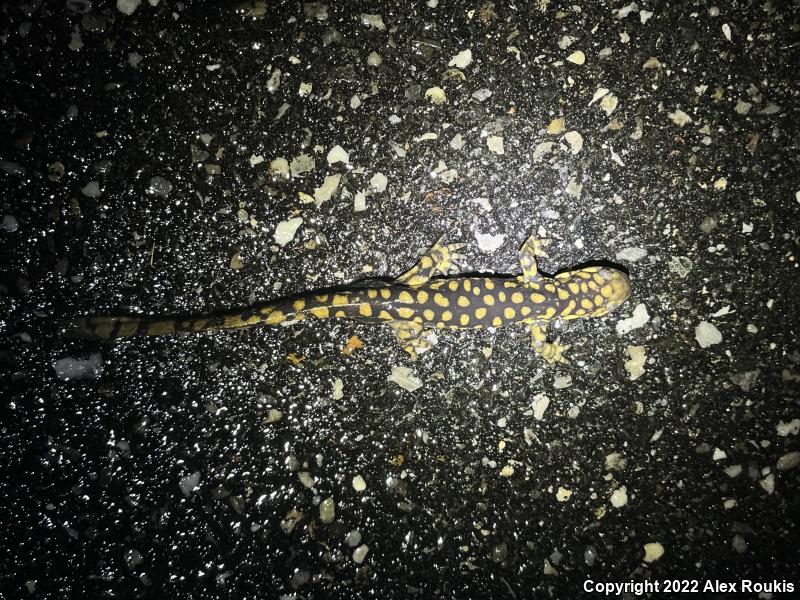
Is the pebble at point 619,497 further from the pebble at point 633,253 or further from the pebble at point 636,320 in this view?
the pebble at point 633,253

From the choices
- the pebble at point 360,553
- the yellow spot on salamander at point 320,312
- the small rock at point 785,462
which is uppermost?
the yellow spot on salamander at point 320,312

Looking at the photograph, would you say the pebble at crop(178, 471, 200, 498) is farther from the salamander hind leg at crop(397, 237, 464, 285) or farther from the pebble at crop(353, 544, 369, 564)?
the salamander hind leg at crop(397, 237, 464, 285)

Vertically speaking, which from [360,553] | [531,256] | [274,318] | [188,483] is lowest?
[360,553]

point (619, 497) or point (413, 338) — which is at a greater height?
point (413, 338)

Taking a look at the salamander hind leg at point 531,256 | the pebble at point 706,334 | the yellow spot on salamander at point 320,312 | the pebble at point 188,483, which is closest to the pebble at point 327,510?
the pebble at point 188,483

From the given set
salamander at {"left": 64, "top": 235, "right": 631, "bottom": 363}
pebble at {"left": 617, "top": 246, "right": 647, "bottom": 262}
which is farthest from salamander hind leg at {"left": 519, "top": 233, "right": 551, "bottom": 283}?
pebble at {"left": 617, "top": 246, "right": 647, "bottom": 262}

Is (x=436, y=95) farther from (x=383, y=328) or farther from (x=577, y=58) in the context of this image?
(x=383, y=328)

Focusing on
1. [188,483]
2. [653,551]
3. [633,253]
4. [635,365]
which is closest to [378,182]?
[633,253]
